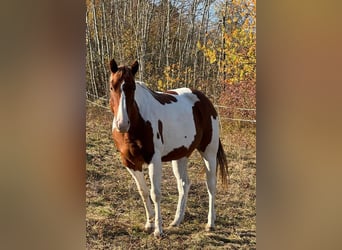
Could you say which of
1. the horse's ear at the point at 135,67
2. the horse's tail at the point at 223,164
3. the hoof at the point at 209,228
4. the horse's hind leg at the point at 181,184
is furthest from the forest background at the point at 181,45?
the hoof at the point at 209,228

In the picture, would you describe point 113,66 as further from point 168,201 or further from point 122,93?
point 168,201

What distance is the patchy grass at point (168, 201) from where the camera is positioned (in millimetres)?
1512

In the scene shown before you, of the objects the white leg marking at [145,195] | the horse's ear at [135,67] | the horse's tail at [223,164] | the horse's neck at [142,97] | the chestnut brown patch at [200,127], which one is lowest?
the white leg marking at [145,195]

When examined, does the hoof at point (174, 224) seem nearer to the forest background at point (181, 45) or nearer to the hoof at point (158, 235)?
the hoof at point (158, 235)

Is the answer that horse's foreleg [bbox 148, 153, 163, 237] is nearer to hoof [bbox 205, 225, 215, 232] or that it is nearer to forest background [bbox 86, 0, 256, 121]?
hoof [bbox 205, 225, 215, 232]

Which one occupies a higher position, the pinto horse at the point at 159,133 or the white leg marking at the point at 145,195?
the pinto horse at the point at 159,133

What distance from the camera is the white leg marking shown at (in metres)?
1.59

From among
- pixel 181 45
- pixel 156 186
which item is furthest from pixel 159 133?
pixel 181 45

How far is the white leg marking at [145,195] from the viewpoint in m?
1.59

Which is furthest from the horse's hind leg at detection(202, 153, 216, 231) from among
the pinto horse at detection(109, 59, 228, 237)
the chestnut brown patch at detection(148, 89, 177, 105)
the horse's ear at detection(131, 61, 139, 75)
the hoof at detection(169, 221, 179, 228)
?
the horse's ear at detection(131, 61, 139, 75)

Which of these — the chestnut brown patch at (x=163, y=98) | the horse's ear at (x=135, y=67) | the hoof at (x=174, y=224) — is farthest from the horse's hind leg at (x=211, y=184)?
the horse's ear at (x=135, y=67)

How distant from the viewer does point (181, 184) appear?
1.58 metres

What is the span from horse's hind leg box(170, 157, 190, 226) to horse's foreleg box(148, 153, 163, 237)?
5 cm
